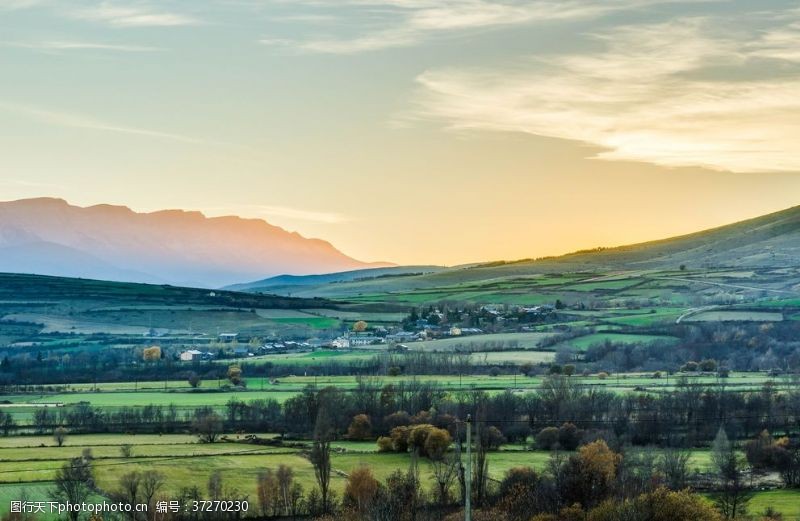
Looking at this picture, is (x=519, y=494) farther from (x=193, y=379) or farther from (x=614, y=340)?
(x=614, y=340)

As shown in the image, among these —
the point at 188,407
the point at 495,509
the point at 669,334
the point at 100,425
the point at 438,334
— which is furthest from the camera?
the point at 438,334

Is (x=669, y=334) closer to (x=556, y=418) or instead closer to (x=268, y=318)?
(x=556, y=418)

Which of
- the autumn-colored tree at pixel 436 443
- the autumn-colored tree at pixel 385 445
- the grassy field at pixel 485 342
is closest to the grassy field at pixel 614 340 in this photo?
the grassy field at pixel 485 342

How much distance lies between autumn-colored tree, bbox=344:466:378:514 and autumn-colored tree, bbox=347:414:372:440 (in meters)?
14.2

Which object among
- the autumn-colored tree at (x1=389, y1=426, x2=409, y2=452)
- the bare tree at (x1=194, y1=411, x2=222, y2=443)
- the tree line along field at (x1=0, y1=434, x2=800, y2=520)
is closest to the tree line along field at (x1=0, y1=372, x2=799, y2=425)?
the bare tree at (x1=194, y1=411, x2=222, y2=443)

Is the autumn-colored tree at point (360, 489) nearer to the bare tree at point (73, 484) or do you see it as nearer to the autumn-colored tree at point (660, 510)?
the autumn-colored tree at point (660, 510)

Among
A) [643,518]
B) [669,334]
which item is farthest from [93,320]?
[643,518]

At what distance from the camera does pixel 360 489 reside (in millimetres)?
48531

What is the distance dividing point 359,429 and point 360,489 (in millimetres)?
16543

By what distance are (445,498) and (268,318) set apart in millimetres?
103219

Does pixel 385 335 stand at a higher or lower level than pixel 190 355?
higher

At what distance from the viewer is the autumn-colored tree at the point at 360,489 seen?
47713mm

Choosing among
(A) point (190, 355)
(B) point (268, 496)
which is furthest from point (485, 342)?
(B) point (268, 496)

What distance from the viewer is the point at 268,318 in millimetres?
149750
